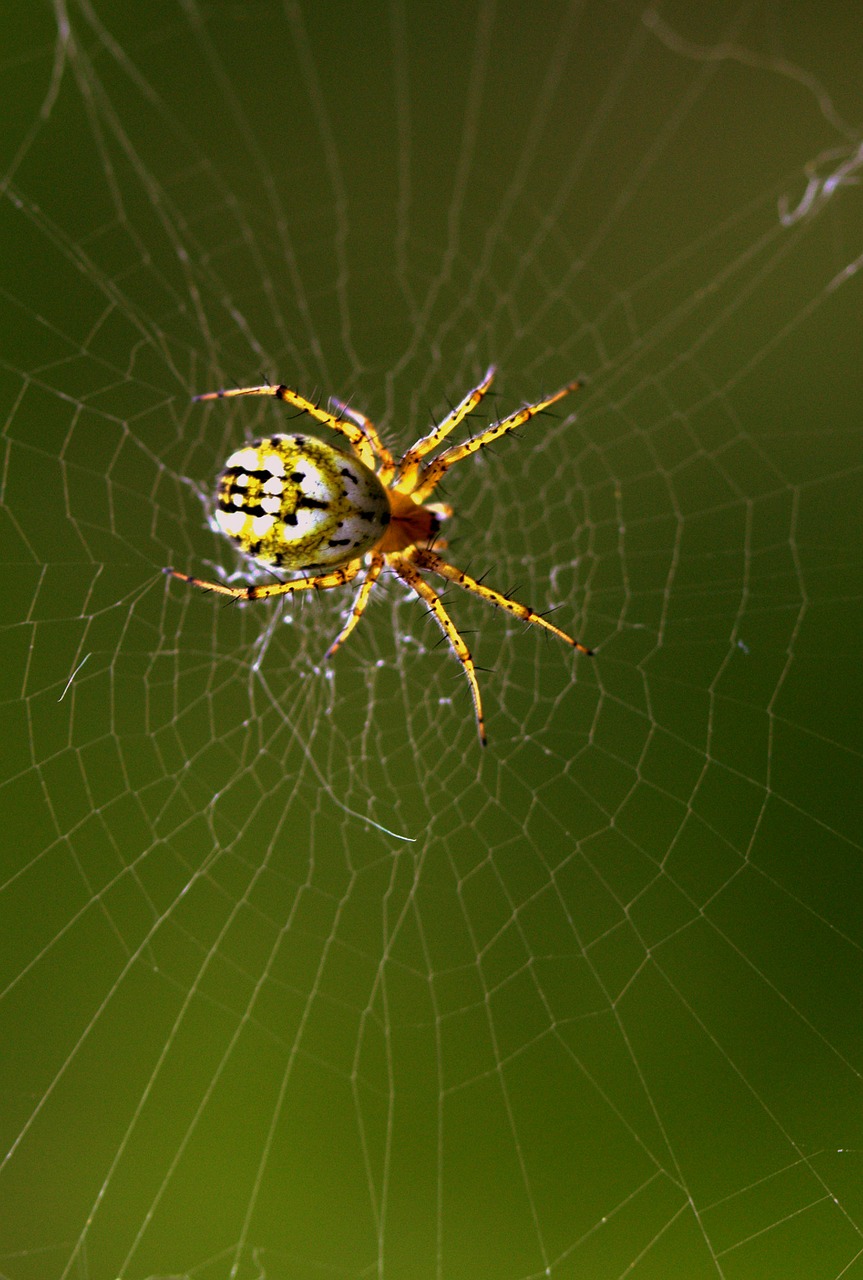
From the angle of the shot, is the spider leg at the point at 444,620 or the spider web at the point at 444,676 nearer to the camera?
the spider leg at the point at 444,620

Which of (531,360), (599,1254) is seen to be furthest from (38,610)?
(599,1254)

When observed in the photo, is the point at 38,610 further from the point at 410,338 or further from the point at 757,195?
the point at 757,195

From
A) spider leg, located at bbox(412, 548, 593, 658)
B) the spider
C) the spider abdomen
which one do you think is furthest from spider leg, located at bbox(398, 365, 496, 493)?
the spider abdomen

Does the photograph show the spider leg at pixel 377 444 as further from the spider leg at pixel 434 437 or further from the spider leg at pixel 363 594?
the spider leg at pixel 363 594

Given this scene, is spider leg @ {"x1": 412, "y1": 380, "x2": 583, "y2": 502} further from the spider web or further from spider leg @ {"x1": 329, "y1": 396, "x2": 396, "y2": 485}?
the spider web

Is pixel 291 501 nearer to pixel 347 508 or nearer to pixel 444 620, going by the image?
pixel 347 508

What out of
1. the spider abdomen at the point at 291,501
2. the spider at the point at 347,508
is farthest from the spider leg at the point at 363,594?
the spider abdomen at the point at 291,501
